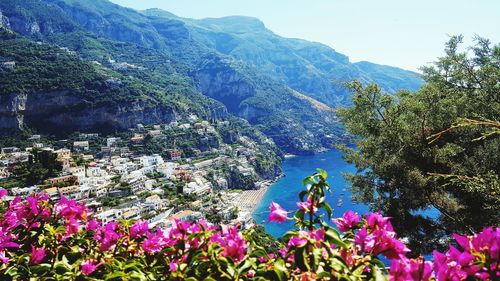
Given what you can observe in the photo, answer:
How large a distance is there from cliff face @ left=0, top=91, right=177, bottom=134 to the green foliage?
71.4 m

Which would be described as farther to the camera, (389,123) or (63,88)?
(63,88)

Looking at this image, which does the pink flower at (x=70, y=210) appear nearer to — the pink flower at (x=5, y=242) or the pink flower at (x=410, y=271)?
the pink flower at (x=5, y=242)

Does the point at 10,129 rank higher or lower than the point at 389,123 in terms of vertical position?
lower

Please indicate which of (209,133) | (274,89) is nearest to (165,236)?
(209,133)

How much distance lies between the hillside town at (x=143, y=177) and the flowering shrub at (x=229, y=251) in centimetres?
1787

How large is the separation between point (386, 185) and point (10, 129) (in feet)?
239

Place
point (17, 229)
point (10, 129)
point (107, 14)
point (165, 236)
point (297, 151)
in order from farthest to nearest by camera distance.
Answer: point (107, 14) → point (297, 151) → point (10, 129) → point (17, 229) → point (165, 236)

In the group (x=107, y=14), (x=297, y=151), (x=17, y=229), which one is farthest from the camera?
(x=107, y=14)

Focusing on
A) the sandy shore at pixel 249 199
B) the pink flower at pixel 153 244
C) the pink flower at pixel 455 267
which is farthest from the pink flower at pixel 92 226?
the sandy shore at pixel 249 199

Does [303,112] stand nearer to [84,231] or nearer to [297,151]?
[297,151]

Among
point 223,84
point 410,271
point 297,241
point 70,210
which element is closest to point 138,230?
point 70,210

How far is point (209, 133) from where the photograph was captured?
8225 centimetres

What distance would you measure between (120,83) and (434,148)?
281 ft

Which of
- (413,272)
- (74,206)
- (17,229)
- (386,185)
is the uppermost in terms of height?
(413,272)
